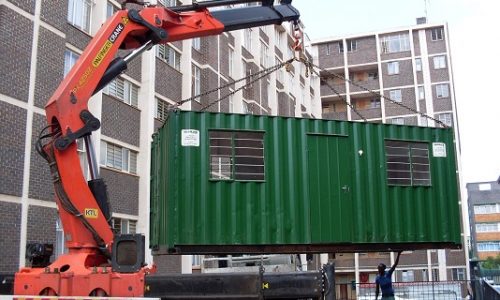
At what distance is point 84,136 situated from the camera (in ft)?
25.1

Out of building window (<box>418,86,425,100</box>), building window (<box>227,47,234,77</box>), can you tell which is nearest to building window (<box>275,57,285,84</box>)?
building window (<box>227,47,234,77</box>)

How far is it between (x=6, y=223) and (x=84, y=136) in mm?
8298

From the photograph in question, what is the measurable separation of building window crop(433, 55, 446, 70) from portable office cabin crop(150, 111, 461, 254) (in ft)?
151

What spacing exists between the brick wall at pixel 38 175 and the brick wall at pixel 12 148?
0.36 meters

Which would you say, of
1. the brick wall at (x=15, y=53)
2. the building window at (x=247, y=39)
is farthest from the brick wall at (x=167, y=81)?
the building window at (x=247, y=39)

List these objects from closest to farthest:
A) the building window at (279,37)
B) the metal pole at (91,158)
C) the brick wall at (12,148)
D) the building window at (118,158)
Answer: the metal pole at (91,158)
the brick wall at (12,148)
the building window at (118,158)
the building window at (279,37)

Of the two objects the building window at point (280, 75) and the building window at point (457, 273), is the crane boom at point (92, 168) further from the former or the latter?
the building window at point (457, 273)

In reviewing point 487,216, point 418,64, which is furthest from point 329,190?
point 487,216

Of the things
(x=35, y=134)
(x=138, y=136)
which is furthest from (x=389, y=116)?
(x=35, y=134)

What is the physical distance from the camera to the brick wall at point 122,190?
19.4 metres

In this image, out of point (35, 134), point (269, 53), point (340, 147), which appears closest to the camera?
point (340, 147)

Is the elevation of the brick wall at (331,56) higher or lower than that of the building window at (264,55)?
higher

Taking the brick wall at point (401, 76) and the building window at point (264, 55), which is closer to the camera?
the building window at point (264, 55)

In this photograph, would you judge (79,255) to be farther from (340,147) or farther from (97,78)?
(340,147)
